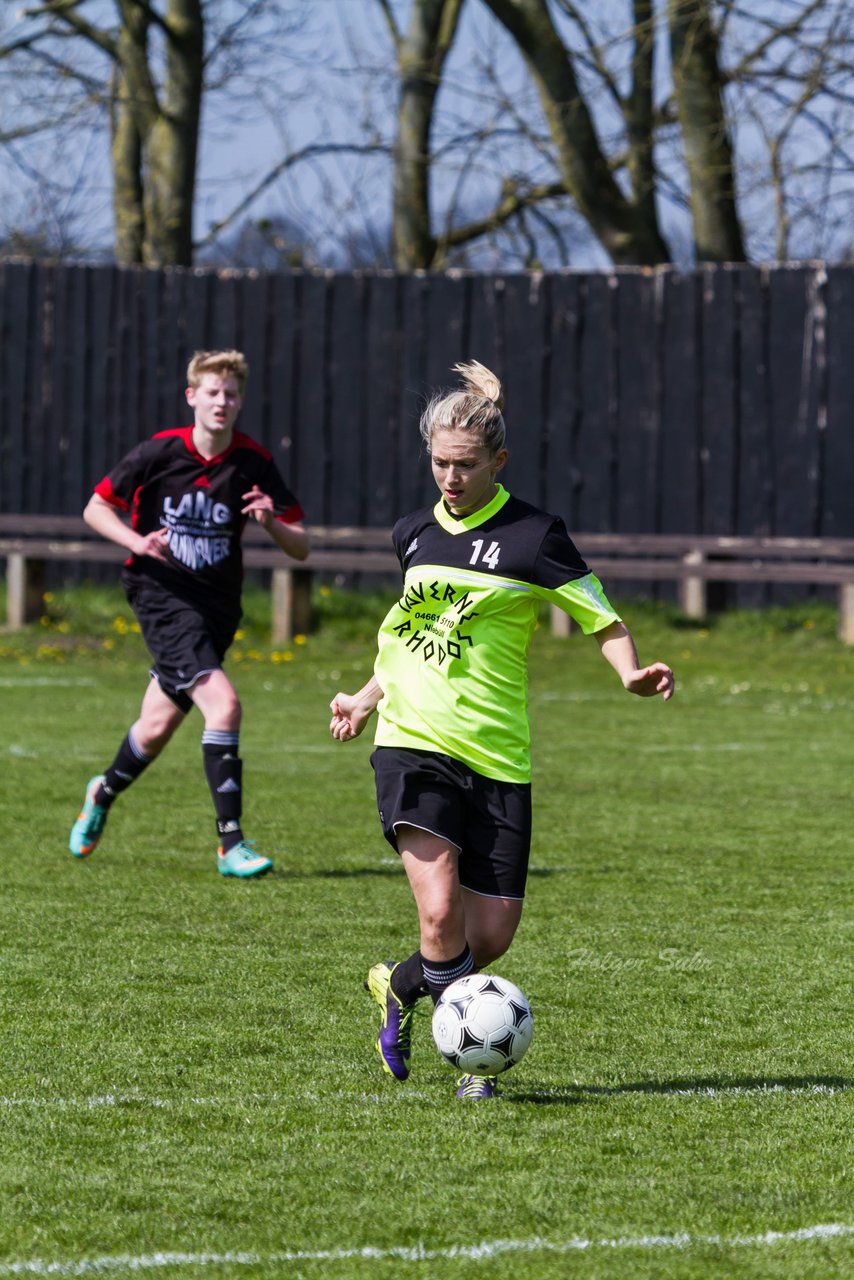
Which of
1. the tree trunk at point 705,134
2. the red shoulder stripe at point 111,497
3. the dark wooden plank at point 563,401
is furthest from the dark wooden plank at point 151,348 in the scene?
the red shoulder stripe at point 111,497

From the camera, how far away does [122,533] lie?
320 inches

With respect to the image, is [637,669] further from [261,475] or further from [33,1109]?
[261,475]

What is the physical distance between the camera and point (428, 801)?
188 inches

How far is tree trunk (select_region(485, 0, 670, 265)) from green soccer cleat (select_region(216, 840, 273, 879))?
47.0ft

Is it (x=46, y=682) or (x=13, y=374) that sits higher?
(x=13, y=374)

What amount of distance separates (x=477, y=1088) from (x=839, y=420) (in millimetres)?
15011

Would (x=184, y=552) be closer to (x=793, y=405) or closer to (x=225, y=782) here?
(x=225, y=782)

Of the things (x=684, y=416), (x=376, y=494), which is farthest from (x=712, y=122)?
(x=376, y=494)

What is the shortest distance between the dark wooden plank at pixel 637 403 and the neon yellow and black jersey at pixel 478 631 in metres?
14.6

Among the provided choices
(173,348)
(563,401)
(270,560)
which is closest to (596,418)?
(563,401)

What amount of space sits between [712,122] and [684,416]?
3814 mm

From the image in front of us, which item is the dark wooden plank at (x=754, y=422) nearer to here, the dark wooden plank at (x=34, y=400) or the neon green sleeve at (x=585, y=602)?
the dark wooden plank at (x=34, y=400)

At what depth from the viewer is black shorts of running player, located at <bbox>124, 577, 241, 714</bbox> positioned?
8164 mm

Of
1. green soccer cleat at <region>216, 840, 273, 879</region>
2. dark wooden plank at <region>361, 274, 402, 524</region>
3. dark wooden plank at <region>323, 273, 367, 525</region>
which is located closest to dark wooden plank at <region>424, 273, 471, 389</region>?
dark wooden plank at <region>361, 274, 402, 524</region>
